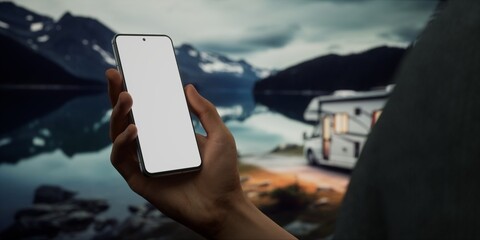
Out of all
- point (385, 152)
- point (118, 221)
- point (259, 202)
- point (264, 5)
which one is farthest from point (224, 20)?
point (385, 152)

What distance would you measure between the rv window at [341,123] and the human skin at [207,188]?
2446 mm

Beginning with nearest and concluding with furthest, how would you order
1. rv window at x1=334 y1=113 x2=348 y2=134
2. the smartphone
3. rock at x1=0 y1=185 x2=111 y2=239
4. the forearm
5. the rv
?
the forearm, the smartphone, rock at x1=0 y1=185 x2=111 y2=239, the rv, rv window at x1=334 y1=113 x2=348 y2=134

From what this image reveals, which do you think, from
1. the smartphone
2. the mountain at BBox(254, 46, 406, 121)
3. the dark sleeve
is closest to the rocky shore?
the mountain at BBox(254, 46, 406, 121)

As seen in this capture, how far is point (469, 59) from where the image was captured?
10cm

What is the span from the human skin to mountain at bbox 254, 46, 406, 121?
228cm

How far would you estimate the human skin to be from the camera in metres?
0.36

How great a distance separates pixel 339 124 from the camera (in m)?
2.83

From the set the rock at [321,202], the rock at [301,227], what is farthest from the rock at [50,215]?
the rock at [321,202]

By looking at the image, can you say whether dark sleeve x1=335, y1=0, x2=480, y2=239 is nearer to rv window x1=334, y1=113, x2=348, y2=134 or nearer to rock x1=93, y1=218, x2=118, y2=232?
rock x1=93, y1=218, x2=118, y2=232

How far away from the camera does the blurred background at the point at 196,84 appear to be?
207 cm

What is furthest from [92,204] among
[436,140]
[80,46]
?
[436,140]

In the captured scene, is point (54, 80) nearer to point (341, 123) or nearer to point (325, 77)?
point (325, 77)

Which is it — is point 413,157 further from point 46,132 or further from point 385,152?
point 46,132

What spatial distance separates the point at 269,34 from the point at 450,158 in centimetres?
248
